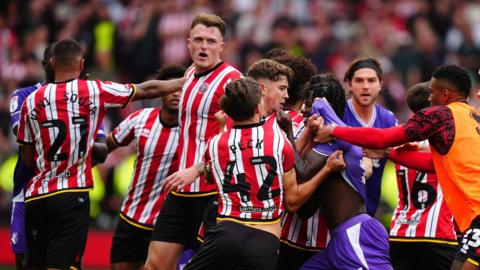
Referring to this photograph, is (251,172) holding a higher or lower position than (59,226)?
higher

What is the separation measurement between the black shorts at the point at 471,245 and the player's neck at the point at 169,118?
3.84 metres

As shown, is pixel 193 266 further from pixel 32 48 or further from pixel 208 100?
pixel 32 48

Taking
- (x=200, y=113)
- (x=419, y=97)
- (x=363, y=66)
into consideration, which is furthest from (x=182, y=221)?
(x=419, y=97)

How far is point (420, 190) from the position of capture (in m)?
10.1

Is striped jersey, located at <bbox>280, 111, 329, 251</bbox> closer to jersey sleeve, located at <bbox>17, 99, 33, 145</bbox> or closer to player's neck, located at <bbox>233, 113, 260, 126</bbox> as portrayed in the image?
player's neck, located at <bbox>233, 113, 260, 126</bbox>

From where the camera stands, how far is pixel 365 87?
10.4 metres

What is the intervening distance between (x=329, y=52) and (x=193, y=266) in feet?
35.9

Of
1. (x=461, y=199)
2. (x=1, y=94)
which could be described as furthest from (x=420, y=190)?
(x=1, y=94)

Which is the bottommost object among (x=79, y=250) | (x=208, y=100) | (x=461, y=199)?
(x=79, y=250)

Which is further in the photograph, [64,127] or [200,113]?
[200,113]

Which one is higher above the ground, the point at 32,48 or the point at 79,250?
the point at 32,48

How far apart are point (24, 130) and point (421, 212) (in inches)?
151

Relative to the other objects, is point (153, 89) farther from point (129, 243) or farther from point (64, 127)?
point (129, 243)

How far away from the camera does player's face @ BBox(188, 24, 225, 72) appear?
9945 millimetres
